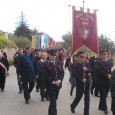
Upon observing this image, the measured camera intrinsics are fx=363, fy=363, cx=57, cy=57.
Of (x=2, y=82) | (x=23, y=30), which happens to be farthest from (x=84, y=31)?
(x=23, y=30)

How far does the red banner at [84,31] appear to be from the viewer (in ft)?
37.8

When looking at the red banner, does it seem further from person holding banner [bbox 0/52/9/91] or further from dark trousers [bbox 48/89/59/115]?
person holding banner [bbox 0/52/9/91]

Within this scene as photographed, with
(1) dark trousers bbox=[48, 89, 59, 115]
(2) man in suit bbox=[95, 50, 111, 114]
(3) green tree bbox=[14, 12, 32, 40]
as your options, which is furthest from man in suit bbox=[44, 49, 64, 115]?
(3) green tree bbox=[14, 12, 32, 40]

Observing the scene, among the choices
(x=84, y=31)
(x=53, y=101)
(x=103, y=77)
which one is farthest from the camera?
(x=84, y=31)

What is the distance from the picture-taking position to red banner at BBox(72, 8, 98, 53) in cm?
1153

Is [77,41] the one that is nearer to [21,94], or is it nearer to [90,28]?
[90,28]

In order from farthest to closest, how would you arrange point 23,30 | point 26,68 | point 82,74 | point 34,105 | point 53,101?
1. point 23,30
2. point 26,68
3. point 34,105
4. point 82,74
5. point 53,101

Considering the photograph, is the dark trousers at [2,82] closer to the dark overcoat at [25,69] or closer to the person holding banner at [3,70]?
the person holding banner at [3,70]

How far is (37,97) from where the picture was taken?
1304cm

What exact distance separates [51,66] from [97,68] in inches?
65.1

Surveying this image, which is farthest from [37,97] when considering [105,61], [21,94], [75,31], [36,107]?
[105,61]

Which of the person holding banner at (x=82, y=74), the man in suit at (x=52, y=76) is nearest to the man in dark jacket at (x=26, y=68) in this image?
the person holding banner at (x=82, y=74)

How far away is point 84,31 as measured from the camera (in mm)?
11641

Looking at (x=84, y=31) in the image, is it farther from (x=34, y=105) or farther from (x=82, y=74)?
(x=34, y=105)
